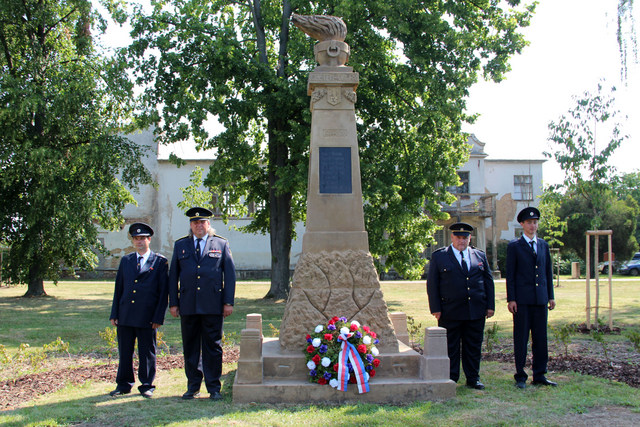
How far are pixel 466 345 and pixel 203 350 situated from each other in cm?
311

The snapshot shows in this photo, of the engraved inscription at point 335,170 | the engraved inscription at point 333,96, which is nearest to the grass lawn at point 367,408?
the engraved inscription at point 335,170

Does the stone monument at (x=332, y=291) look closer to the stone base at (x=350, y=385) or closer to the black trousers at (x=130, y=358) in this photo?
the stone base at (x=350, y=385)

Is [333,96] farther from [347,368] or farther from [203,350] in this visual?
[203,350]

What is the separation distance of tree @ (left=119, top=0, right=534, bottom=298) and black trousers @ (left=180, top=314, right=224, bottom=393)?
361 inches

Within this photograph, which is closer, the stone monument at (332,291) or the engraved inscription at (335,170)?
the stone monument at (332,291)

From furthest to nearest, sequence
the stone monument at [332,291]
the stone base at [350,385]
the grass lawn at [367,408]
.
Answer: the stone monument at [332,291] → the stone base at [350,385] → the grass lawn at [367,408]

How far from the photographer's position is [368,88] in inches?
680

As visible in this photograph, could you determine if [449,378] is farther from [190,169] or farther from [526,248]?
[190,169]

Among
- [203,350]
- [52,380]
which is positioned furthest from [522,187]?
[52,380]

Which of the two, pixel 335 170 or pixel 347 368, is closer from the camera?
pixel 347 368

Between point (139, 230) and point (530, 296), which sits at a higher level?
point (139, 230)

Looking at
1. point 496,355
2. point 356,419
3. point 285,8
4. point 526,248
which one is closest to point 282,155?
point 285,8

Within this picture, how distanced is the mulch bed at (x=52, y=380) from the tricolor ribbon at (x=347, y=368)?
287 centimetres

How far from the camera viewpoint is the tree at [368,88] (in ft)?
52.2
